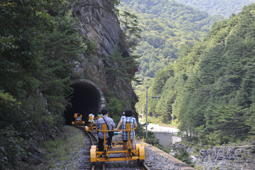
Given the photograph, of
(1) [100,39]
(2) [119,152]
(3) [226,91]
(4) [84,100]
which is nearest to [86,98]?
(4) [84,100]

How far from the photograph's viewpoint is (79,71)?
73.8 feet

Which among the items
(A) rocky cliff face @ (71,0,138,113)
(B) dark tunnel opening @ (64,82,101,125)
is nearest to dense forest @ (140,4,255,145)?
(A) rocky cliff face @ (71,0,138,113)

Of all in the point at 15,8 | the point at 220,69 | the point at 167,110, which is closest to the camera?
the point at 15,8

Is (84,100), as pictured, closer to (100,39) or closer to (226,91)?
(100,39)

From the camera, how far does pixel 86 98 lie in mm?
30641

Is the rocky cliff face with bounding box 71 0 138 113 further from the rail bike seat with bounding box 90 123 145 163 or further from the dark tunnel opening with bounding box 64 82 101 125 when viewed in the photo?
the rail bike seat with bounding box 90 123 145 163

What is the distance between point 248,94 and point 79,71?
32.4m

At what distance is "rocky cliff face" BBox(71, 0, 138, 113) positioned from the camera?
80.3 ft

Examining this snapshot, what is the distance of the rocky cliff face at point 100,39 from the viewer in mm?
24481

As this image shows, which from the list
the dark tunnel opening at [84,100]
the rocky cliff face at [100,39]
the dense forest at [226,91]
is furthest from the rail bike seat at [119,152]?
the dense forest at [226,91]

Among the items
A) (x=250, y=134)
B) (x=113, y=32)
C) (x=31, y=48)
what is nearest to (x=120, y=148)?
(x=31, y=48)

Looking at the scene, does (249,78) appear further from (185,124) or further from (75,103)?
(75,103)

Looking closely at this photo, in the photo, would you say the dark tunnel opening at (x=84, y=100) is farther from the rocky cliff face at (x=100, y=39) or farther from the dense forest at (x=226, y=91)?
the dense forest at (x=226, y=91)

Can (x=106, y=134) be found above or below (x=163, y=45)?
below
